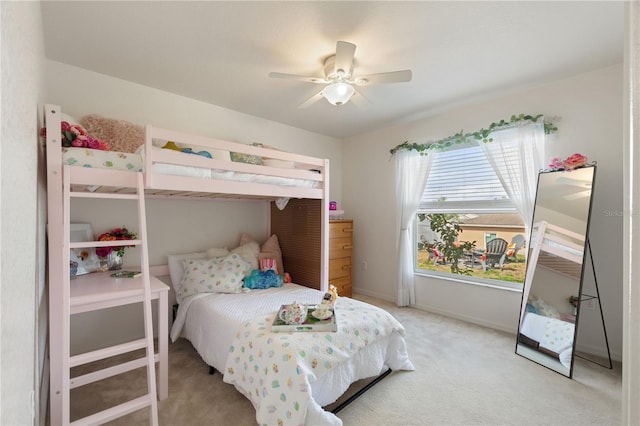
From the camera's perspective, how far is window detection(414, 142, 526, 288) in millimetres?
2992

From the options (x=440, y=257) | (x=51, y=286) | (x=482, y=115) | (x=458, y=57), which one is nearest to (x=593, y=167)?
(x=482, y=115)

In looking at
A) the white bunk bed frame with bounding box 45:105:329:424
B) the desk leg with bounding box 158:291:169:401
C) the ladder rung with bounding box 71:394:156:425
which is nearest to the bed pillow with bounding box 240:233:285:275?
the white bunk bed frame with bounding box 45:105:329:424

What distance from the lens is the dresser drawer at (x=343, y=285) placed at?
3810mm

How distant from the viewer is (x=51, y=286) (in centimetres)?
151

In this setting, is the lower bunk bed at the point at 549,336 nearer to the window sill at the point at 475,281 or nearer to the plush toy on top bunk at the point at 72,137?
the window sill at the point at 475,281

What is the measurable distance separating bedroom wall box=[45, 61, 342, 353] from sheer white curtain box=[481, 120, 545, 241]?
261 cm

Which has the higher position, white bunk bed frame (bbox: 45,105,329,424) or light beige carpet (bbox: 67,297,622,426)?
white bunk bed frame (bbox: 45,105,329,424)

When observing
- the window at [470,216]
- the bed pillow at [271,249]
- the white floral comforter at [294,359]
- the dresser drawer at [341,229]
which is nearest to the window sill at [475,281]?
the window at [470,216]

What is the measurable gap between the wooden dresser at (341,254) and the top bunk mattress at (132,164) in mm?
1782

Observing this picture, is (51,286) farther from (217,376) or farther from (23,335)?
(217,376)

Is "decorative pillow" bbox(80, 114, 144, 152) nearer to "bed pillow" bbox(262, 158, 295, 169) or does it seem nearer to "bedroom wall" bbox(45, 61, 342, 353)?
"bedroom wall" bbox(45, 61, 342, 353)

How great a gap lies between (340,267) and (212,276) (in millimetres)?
1866

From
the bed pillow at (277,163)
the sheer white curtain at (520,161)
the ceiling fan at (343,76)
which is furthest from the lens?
the sheer white curtain at (520,161)

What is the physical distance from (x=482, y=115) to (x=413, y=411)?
3032mm
